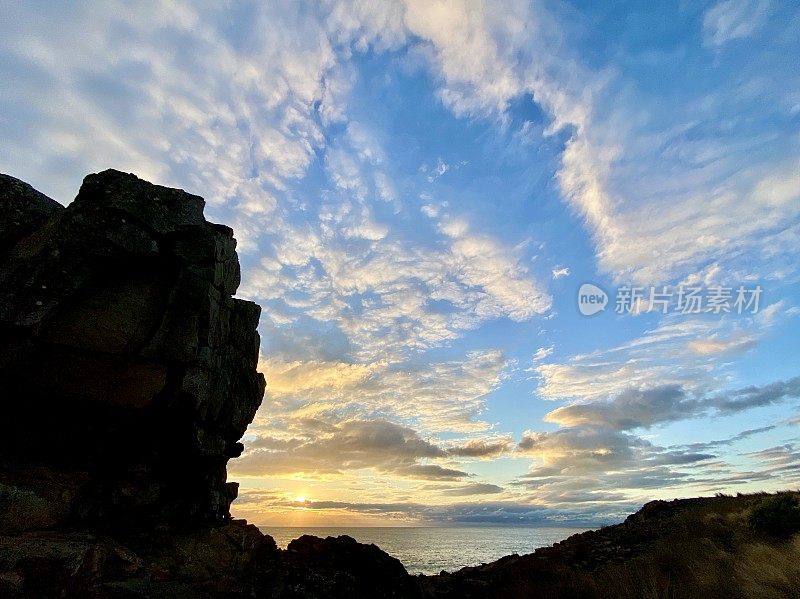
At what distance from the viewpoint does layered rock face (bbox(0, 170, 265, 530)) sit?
1266cm

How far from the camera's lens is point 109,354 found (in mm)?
13812

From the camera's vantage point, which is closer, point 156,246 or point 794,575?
point 794,575

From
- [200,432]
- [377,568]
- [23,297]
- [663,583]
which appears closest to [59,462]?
[200,432]

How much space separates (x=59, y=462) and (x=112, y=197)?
8594 millimetres

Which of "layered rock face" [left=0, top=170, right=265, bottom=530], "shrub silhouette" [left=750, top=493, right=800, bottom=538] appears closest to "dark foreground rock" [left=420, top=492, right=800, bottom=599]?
"shrub silhouette" [left=750, top=493, right=800, bottom=538]

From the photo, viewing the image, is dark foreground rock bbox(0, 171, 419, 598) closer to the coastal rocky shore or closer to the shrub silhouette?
the coastal rocky shore

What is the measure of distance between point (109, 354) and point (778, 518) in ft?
95.2

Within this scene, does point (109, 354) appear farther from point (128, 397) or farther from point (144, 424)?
point (144, 424)

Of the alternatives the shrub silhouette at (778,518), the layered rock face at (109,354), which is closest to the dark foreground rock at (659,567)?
the shrub silhouette at (778,518)

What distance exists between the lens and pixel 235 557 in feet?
50.4

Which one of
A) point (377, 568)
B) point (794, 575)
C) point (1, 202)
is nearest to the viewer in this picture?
point (794, 575)

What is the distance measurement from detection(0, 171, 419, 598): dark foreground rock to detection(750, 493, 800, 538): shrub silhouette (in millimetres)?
17583

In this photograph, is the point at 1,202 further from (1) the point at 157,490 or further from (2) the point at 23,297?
(1) the point at 157,490

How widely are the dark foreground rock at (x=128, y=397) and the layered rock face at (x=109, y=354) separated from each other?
4cm
